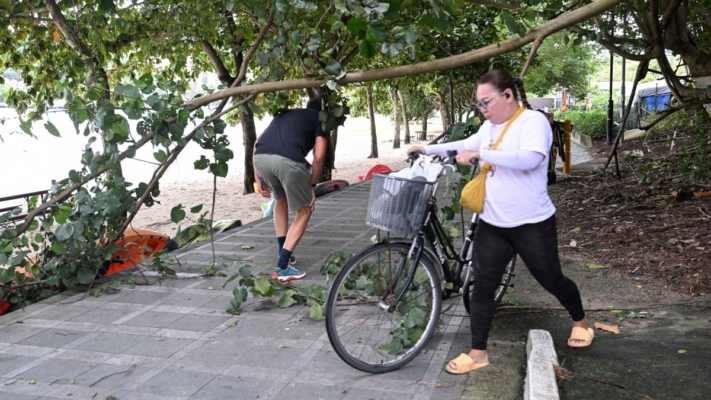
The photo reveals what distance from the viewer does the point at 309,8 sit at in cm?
507

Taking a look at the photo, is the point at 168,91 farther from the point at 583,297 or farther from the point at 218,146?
the point at 583,297

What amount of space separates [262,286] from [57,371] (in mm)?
1694

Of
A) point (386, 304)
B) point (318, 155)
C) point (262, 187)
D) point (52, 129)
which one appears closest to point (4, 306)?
point (52, 129)

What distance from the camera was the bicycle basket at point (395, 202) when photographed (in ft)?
12.0

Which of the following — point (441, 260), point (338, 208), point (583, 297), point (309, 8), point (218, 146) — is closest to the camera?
point (441, 260)

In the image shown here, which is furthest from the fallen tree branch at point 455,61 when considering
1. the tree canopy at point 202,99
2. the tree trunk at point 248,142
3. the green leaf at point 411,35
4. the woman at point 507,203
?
the tree trunk at point 248,142

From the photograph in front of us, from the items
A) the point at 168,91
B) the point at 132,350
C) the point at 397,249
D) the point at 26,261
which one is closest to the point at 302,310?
the point at 132,350

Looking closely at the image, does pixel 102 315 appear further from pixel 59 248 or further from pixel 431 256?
pixel 431 256

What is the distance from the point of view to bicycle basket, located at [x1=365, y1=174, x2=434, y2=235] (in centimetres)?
366

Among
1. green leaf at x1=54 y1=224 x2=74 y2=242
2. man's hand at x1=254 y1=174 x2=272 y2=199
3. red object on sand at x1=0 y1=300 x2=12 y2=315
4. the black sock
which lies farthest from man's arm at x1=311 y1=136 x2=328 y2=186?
red object on sand at x1=0 y1=300 x2=12 y2=315

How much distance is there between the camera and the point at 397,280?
389cm

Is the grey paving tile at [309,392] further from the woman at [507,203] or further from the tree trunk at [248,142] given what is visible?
the tree trunk at [248,142]

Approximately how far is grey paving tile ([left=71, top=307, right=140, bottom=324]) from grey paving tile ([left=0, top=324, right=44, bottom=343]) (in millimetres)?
316

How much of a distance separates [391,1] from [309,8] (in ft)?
2.81
